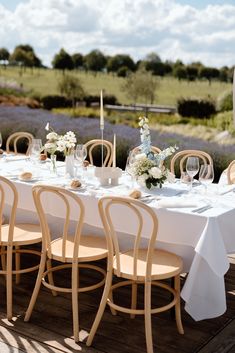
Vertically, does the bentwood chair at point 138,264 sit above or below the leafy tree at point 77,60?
below

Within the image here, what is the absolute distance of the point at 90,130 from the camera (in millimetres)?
7875

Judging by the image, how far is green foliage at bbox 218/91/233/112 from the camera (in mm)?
7164

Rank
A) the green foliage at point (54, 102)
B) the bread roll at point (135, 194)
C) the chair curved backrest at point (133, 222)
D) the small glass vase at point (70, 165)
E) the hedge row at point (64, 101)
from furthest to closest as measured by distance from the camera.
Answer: the green foliage at point (54, 102) → the hedge row at point (64, 101) → the small glass vase at point (70, 165) → the bread roll at point (135, 194) → the chair curved backrest at point (133, 222)

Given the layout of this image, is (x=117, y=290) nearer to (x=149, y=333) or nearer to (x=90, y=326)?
(x=90, y=326)

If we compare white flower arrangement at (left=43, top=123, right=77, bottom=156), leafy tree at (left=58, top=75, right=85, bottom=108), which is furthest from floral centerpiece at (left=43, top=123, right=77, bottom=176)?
leafy tree at (left=58, top=75, right=85, bottom=108)

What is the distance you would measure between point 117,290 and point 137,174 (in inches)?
35.4

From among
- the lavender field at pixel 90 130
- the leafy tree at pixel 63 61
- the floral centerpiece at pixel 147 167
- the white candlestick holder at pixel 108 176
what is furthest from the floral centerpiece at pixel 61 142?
the leafy tree at pixel 63 61

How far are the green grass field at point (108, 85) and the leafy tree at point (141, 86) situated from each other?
0.08m

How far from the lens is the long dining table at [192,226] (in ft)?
10.3

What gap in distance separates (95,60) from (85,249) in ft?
17.4

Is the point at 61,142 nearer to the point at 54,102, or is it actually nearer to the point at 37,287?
the point at 37,287

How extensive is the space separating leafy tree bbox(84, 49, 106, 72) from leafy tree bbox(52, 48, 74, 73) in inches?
11.0

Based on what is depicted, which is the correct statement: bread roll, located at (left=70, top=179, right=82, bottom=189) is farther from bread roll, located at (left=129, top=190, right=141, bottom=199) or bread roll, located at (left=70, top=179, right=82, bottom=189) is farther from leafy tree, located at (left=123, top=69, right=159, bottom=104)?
leafy tree, located at (left=123, top=69, right=159, bottom=104)

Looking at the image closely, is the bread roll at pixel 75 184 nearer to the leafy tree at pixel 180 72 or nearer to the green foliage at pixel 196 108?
the green foliage at pixel 196 108
